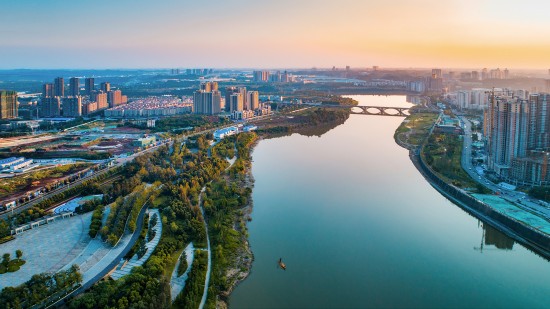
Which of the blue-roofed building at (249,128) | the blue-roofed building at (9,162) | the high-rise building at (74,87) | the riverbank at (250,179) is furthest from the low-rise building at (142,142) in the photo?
the high-rise building at (74,87)

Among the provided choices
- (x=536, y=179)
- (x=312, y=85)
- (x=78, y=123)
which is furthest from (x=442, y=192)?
(x=312, y=85)

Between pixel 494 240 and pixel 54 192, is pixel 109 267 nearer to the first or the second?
pixel 54 192

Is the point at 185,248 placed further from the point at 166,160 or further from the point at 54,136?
the point at 54,136

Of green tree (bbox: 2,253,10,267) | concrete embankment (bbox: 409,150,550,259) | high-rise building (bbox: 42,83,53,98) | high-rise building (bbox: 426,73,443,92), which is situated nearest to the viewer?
green tree (bbox: 2,253,10,267)

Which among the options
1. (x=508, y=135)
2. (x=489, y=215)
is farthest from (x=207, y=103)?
(x=489, y=215)

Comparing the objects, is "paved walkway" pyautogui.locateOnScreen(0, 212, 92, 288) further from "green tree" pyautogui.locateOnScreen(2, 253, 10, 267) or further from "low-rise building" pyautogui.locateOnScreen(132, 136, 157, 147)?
"low-rise building" pyautogui.locateOnScreen(132, 136, 157, 147)

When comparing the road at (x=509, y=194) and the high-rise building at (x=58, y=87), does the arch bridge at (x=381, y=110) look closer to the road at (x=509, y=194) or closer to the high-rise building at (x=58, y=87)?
the road at (x=509, y=194)

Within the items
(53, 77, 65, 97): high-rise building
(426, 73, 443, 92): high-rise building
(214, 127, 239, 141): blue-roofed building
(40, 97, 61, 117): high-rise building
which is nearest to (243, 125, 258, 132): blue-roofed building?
(214, 127, 239, 141): blue-roofed building
